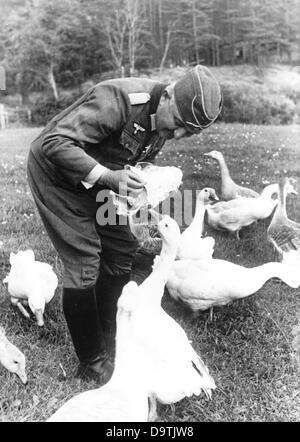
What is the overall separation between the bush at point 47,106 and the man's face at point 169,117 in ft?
4.95

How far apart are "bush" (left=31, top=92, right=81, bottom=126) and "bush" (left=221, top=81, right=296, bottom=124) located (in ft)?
3.62

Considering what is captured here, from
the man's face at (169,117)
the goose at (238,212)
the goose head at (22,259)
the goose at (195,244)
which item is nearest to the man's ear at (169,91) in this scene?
the man's face at (169,117)

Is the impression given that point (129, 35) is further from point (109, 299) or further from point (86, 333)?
point (86, 333)

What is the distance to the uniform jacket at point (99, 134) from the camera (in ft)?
5.18

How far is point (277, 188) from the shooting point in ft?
11.4

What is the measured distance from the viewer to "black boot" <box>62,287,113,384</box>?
1762mm

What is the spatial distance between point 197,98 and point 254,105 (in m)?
2.41

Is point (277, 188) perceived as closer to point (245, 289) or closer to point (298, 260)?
point (298, 260)

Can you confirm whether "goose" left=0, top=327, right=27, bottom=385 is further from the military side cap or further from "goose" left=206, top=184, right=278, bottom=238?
"goose" left=206, top=184, right=278, bottom=238

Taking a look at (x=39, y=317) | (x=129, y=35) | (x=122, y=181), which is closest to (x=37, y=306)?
(x=39, y=317)

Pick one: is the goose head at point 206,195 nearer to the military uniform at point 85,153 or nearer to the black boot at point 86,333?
the military uniform at point 85,153

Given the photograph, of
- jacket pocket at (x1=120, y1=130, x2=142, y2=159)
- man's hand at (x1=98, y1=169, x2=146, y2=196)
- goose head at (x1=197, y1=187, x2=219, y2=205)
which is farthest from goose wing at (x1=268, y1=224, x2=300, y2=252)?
man's hand at (x1=98, y1=169, x2=146, y2=196)

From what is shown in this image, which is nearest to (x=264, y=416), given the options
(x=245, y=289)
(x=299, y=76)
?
(x=245, y=289)
